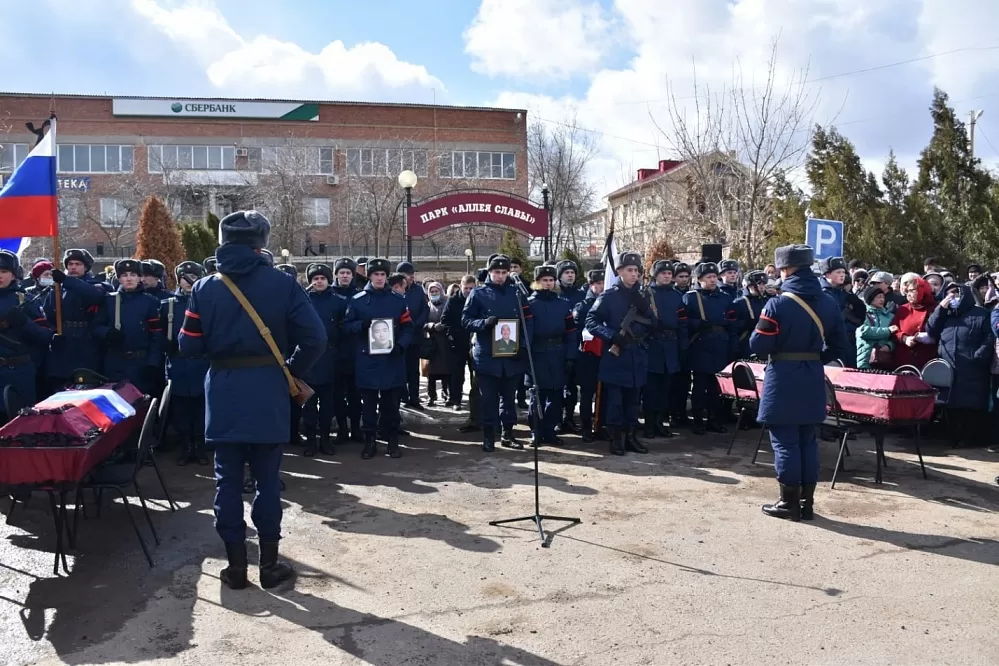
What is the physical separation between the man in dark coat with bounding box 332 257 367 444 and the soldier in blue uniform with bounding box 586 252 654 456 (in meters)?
2.63

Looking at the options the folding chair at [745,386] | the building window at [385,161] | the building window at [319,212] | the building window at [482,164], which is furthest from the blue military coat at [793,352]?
the building window at [482,164]

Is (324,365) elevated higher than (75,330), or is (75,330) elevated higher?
(75,330)

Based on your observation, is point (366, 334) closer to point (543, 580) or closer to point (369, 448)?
point (369, 448)

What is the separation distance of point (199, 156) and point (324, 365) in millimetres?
44828

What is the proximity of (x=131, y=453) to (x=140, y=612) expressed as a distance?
1.84m

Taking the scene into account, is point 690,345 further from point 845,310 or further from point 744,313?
point 845,310

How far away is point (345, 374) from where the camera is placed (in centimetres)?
885

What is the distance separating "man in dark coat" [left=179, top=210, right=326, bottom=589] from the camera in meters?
4.64

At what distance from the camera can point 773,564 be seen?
197 inches

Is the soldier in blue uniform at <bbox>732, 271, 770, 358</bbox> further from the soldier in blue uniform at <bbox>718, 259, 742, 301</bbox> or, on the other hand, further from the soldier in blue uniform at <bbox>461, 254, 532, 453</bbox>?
the soldier in blue uniform at <bbox>461, 254, 532, 453</bbox>

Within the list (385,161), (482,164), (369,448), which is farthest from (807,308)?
(482,164)

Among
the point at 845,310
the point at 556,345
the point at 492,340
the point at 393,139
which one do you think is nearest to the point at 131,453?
the point at 492,340

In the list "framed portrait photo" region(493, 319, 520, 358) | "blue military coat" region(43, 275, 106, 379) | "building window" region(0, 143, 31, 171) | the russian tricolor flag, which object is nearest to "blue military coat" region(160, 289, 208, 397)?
"blue military coat" region(43, 275, 106, 379)

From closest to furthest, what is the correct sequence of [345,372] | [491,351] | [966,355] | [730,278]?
[966,355] → [491,351] → [345,372] → [730,278]
